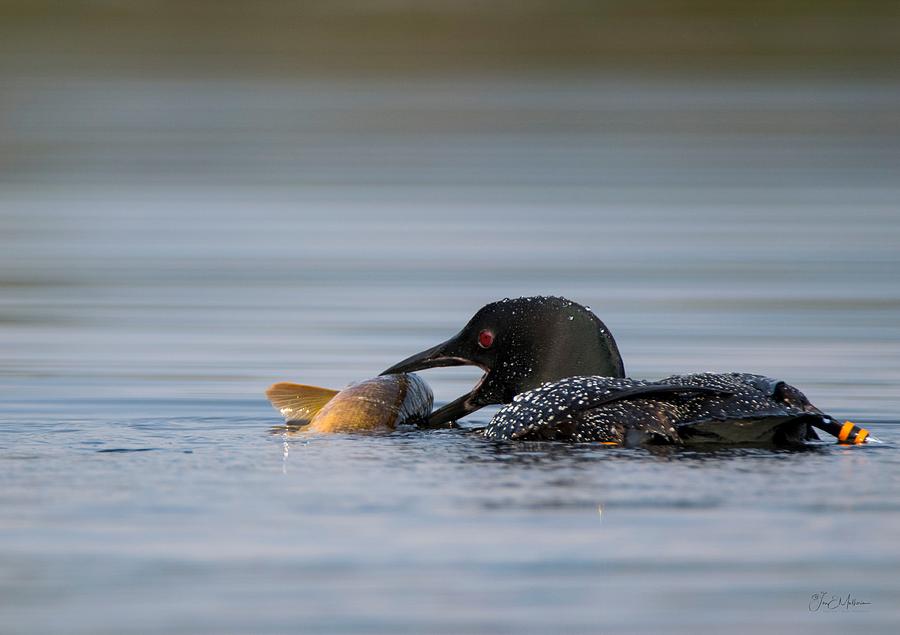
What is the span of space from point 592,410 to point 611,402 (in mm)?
67

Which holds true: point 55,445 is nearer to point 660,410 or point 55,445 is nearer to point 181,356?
point 660,410

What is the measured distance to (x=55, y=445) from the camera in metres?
5.99

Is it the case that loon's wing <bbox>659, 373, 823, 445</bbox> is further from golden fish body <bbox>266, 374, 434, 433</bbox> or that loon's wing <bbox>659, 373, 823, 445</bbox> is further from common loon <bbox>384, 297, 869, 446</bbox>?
golden fish body <bbox>266, 374, 434, 433</bbox>

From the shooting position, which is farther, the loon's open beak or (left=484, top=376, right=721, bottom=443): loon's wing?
the loon's open beak

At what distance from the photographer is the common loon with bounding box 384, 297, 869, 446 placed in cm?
588

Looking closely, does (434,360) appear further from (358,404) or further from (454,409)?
(358,404)

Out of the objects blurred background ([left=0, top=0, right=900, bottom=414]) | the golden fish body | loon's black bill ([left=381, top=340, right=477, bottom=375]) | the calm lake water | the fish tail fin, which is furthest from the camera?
blurred background ([left=0, top=0, right=900, bottom=414])

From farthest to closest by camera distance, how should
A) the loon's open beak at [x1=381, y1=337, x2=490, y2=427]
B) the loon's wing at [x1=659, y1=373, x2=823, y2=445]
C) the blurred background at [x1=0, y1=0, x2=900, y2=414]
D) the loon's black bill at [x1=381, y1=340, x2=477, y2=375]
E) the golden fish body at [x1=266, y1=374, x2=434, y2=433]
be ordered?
1. the blurred background at [x1=0, y1=0, x2=900, y2=414]
2. the loon's black bill at [x1=381, y1=340, x2=477, y2=375]
3. the loon's open beak at [x1=381, y1=337, x2=490, y2=427]
4. the golden fish body at [x1=266, y1=374, x2=434, y2=433]
5. the loon's wing at [x1=659, y1=373, x2=823, y2=445]

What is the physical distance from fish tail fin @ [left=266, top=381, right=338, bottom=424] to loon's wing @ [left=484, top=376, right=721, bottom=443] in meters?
0.74

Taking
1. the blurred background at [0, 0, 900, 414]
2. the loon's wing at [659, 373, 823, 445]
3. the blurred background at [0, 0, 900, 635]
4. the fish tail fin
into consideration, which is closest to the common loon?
the loon's wing at [659, 373, 823, 445]

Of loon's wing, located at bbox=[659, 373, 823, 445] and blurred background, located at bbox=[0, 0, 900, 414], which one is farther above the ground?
blurred background, located at bbox=[0, 0, 900, 414]
